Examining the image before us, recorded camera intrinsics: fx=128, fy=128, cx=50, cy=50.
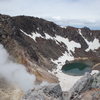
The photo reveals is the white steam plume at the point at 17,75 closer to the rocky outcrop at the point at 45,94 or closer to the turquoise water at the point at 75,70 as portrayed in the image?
the rocky outcrop at the point at 45,94

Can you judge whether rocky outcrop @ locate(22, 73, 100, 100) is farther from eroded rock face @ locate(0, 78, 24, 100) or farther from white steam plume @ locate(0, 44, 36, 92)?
white steam plume @ locate(0, 44, 36, 92)

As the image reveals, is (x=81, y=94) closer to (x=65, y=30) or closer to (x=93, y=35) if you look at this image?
(x=65, y=30)

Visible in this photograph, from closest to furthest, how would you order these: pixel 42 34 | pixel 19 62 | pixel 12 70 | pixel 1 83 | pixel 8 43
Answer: pixel 1 83
pixel 12 70
pixel 19 62
pixel 8 43
pixel 42 34

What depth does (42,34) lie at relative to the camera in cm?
9294

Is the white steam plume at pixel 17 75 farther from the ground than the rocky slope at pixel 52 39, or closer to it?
closer to it

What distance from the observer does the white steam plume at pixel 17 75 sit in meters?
28.6

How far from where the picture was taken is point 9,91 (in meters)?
25.0

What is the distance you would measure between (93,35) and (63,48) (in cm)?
4592

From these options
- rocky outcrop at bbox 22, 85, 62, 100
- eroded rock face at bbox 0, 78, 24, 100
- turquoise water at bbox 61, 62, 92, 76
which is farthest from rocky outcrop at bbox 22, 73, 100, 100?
turquoise water at bbox 61, 62, 92, 76

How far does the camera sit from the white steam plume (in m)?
28.6

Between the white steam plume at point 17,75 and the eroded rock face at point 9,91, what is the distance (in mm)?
1423

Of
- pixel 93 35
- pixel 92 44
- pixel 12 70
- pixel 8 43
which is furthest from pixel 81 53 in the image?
pixel 12 70

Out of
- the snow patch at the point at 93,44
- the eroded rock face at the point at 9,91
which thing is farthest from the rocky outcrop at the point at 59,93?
the snow patch at the point at 93,44

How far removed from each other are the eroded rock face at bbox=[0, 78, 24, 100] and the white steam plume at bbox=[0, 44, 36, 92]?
56.0 inches
